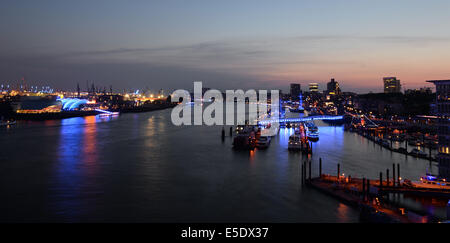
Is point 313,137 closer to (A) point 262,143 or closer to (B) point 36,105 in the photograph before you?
(A) point 262,143

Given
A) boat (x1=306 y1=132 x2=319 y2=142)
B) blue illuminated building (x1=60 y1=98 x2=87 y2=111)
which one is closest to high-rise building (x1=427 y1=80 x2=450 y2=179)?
boat (x1=306 y1=132 x2=319 y2=142)

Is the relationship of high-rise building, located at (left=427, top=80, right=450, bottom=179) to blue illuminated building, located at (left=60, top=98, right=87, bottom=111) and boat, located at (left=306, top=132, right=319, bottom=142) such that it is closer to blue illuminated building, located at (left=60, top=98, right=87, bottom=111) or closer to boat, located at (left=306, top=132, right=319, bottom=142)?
boat, located at (left=306, top=132, right=319, bottom=142)

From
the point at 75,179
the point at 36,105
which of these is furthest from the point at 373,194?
the point at 36,105

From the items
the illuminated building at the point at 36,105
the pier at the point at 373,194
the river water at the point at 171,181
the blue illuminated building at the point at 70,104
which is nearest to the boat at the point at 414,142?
the river water at the point at 171,181

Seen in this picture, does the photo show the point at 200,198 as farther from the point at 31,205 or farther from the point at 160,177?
the point at 31,205
